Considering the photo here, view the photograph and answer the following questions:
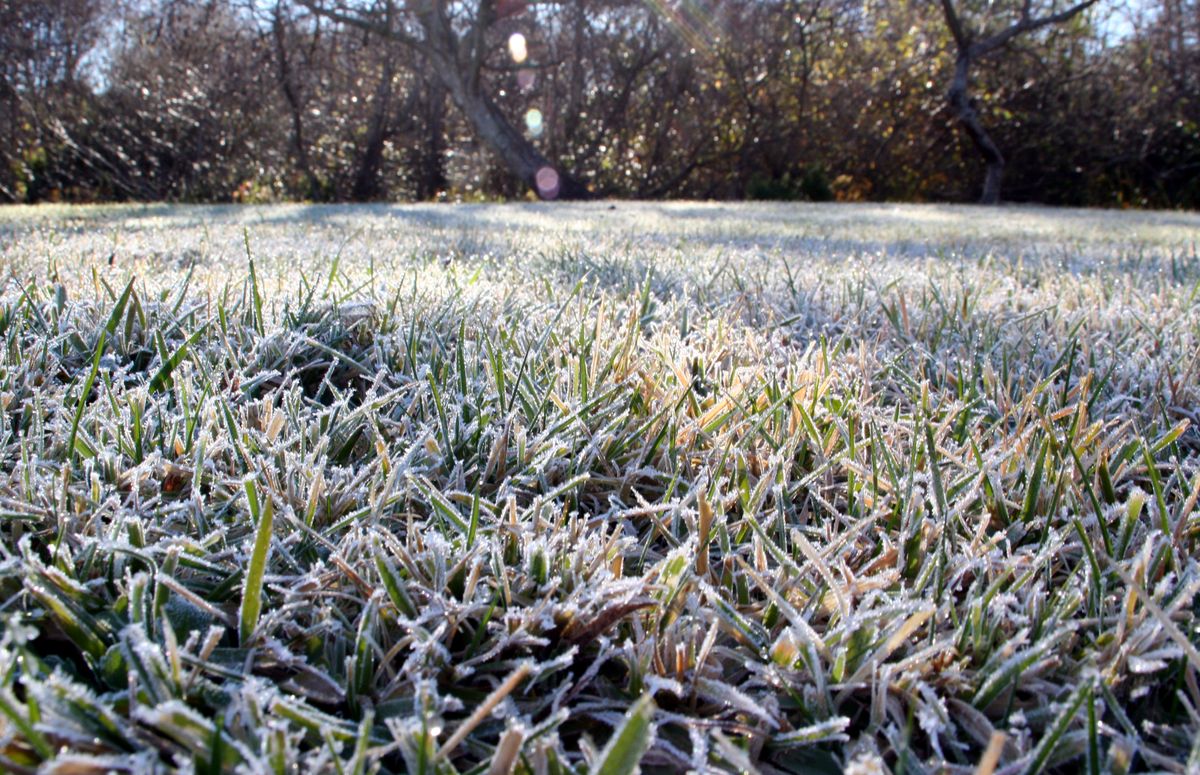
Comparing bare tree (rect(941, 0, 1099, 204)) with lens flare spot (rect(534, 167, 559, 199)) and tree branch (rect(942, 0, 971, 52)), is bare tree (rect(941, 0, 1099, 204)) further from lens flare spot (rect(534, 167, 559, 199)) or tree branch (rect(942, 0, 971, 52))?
lens flare spot (rect(534, 167, 559, 199))

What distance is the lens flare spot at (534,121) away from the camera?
1370 cm

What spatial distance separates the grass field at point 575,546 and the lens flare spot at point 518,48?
13.1m

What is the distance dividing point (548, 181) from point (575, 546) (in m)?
11.9

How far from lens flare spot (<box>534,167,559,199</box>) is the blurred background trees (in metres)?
0.03

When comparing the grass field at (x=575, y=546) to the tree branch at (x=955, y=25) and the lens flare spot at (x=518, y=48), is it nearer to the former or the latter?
the tree branch at (x=955, y=25)

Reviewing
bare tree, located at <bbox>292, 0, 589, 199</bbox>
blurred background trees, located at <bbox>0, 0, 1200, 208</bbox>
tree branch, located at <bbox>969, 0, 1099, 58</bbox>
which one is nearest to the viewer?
tree branch, located at <bbox>969, 0, 1099, 58</bbox>

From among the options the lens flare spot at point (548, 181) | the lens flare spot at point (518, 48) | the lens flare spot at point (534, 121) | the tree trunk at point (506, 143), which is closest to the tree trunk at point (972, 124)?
the tree trunk at point (506, 143)

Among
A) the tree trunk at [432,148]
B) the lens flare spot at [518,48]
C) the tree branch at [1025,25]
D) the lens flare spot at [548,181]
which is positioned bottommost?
the lens flare spot at [548,181]

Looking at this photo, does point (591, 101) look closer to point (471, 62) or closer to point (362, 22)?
point (471, 62)

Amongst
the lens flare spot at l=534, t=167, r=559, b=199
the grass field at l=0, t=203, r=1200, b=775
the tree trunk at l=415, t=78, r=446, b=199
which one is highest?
the tree trunk at l=415, t=78, r=446, b=199

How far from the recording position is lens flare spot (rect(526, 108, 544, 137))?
44.9ft

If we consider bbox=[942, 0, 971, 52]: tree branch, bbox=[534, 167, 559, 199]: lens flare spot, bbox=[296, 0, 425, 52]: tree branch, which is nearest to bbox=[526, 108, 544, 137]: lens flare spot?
bbox=[534, 167, 559, 199]: lens flare spot

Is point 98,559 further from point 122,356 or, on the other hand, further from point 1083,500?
point 1083,500

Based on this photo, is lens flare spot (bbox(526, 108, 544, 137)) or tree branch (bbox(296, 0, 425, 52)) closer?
tree branch (bbox(296, 0, 425, 52))
